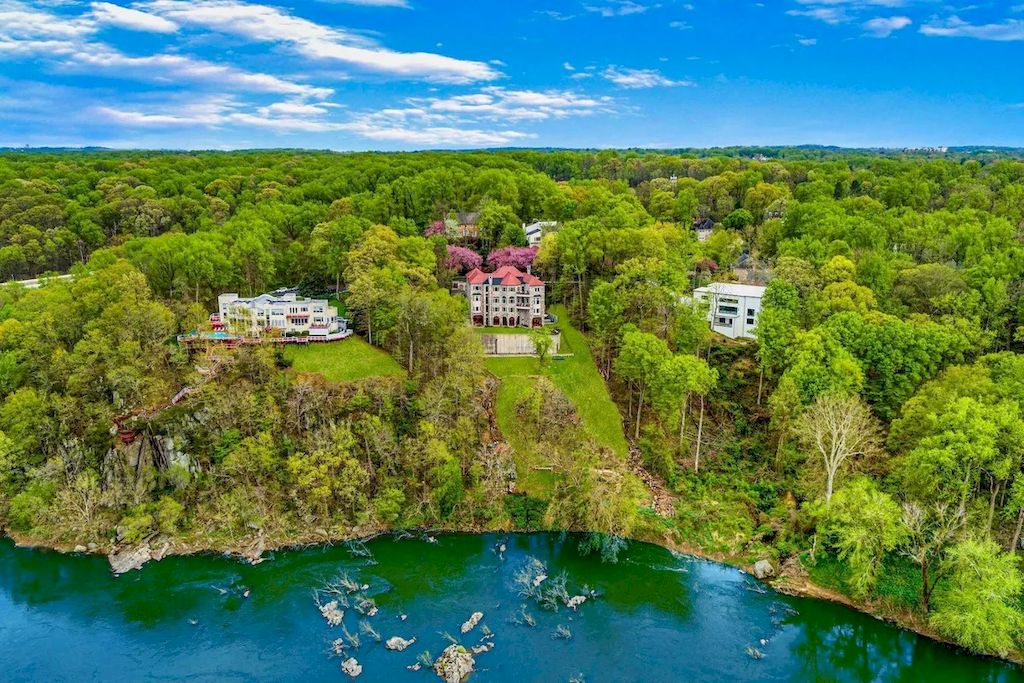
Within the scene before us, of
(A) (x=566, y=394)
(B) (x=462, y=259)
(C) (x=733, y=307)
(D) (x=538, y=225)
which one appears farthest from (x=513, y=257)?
(C) (x=733, y=307)

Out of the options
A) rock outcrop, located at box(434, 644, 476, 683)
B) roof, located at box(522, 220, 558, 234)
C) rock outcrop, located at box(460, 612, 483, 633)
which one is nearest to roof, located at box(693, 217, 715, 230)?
roof, located at box(522, 220, 558, 234)

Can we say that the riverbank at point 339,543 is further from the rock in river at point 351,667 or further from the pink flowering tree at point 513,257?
the pink flowering tree at point 513,257

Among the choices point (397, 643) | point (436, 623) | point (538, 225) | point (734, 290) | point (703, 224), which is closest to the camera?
point (397, 643)

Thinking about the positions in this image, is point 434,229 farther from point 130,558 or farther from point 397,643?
point 397,643

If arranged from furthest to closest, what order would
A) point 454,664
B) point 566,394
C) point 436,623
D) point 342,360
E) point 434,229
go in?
point 434,229 < point 342,360 < point 566,394 < point 436,623 < point 454,664

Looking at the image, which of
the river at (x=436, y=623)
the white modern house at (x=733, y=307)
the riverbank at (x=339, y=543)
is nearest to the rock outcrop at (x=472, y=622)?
the river at (x=436, y=623)
